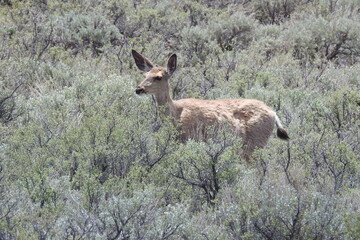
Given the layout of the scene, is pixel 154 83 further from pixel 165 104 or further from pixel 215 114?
pixel 215 114

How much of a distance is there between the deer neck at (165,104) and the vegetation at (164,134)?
148mm

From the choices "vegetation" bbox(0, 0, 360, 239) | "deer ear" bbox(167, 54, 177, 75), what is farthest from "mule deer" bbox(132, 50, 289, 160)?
"vegetation" bbox(0, 0, 360, 239)

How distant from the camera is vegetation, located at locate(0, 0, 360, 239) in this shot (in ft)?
15.0

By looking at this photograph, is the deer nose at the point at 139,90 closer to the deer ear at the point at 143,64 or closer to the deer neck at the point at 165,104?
the deer neck at the point at 165,104

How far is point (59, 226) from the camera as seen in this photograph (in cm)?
432

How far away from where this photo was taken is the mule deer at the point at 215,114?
741 centimetres

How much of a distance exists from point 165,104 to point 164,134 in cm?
101

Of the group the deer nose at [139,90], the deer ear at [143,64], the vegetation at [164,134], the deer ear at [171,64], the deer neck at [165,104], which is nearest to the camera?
the vegetation at [164,134]

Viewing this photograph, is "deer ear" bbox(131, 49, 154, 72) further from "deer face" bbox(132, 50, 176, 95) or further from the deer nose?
the deer nose

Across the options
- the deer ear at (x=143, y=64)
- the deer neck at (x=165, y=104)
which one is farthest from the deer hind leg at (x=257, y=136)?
the deer ear at (x=143, y=64)

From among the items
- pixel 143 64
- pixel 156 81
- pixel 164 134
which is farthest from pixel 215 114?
pixel 143 64

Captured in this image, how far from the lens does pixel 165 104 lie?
7336mm

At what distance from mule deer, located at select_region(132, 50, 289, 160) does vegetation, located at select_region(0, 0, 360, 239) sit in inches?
8.7

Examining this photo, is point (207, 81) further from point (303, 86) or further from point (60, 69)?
point (60, 69)
